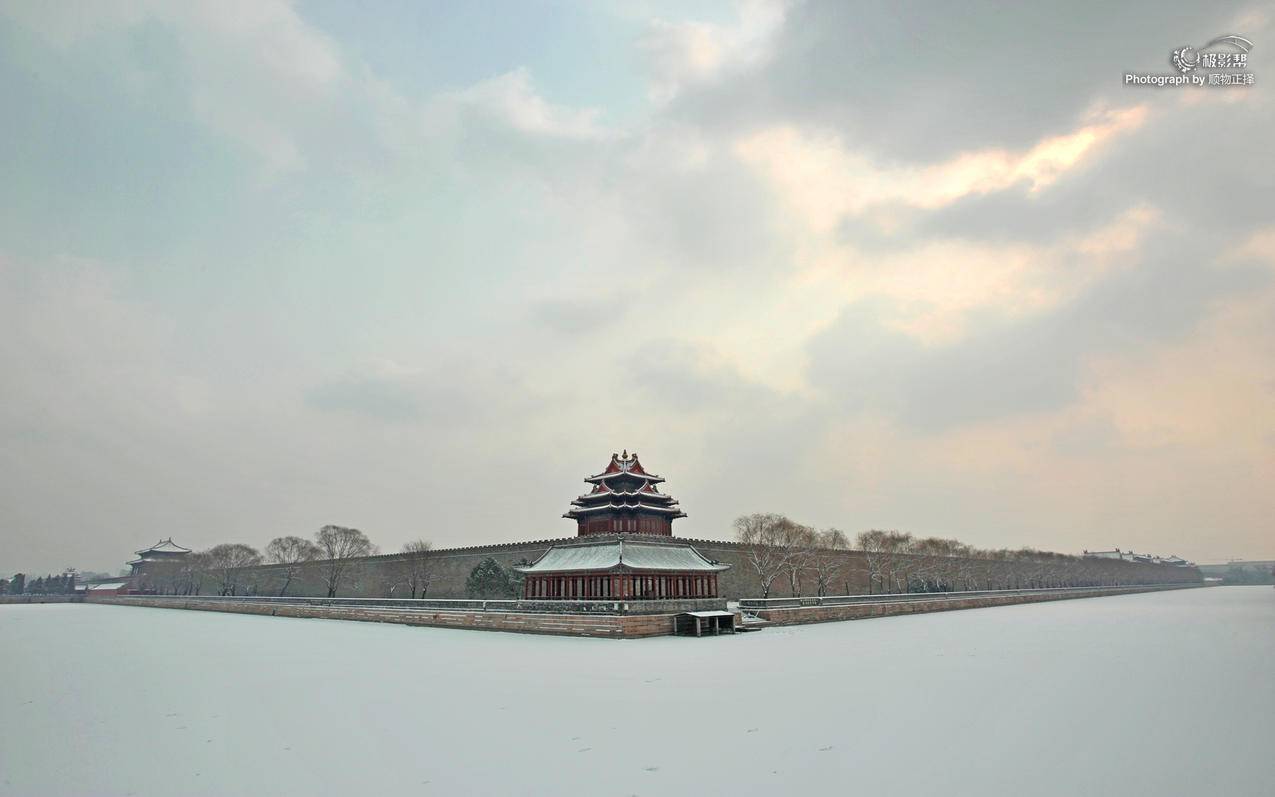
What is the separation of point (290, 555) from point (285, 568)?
5.65 feet

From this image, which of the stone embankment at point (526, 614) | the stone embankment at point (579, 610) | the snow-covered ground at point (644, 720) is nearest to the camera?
the snow-covered ground at point (644, 720)

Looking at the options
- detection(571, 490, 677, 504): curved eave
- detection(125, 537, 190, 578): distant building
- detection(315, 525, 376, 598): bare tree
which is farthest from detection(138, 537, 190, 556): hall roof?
detection(571, 490, 677, 504): curved eave

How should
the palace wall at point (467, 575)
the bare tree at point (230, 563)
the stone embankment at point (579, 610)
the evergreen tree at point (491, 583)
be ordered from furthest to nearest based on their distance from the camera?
the bare tree at point (230, 563), the palace wall at point (467, 575), the evergreen tree at point (491, 583), the stone embankment at point (579, 610)

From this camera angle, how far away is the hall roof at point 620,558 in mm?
43344

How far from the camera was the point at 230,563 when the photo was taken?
8994 centimetres

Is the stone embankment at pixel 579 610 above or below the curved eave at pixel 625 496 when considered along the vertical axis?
below

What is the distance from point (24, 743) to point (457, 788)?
10546mm

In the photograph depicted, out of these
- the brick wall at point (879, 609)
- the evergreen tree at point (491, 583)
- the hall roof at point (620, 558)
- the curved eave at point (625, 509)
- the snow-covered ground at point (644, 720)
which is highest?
the curved eave at point (625, 509)

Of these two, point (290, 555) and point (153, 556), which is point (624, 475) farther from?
point (153, 556)

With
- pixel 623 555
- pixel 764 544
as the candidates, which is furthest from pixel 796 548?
pixel 623 555

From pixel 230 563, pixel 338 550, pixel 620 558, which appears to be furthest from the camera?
pixel 230 563

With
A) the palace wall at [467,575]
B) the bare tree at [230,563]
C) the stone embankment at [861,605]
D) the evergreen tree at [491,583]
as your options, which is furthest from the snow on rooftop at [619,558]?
the bare tree at [230,563]

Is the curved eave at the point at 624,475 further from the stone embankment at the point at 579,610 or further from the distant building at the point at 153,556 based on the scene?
the distant building at the point at 153,556

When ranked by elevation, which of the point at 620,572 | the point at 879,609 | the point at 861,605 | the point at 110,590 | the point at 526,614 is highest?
the point at 620,572
